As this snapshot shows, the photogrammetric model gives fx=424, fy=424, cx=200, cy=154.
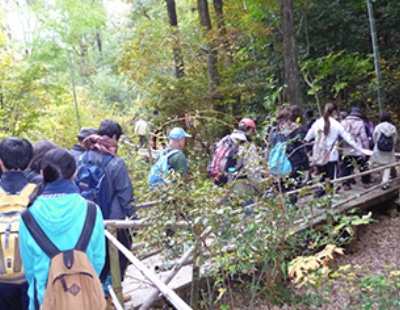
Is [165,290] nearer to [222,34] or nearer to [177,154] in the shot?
[177,154]

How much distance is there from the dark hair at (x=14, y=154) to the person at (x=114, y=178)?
966mm

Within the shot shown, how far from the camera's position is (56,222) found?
2443 millimetres

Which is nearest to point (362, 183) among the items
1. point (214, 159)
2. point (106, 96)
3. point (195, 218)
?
point (214, 159)

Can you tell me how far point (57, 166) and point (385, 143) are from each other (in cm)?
639

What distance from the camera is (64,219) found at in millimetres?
2465

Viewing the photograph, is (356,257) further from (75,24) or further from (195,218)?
(75,24)

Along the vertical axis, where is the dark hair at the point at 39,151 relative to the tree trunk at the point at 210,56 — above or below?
below

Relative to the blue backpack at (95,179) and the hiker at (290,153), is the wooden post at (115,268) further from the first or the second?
the hiker at (290,153)

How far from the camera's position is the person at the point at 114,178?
3.85 metres

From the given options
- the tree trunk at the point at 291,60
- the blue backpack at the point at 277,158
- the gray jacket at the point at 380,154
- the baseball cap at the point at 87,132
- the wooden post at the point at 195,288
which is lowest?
the wooden post at the point at 195,288

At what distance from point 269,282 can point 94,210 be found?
1.87 m

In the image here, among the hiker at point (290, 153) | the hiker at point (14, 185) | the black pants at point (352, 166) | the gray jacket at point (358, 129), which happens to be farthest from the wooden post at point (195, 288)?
the gray jacket at point (358, 129)

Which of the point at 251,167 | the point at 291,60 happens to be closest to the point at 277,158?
the point at 251,167

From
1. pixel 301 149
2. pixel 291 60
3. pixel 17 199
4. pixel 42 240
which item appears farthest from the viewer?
pixel 291 60
